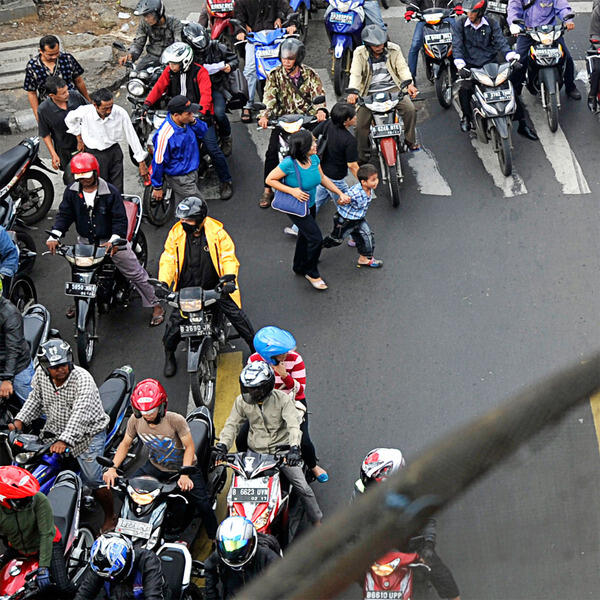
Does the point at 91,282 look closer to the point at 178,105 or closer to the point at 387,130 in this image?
the point at 178,105

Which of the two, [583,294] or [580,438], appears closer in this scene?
[580,438]

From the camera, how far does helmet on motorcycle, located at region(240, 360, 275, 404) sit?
632 cm

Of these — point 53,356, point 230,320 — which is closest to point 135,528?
point 53,356

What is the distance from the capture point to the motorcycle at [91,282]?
27.8 ft

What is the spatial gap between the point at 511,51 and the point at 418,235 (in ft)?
9.20

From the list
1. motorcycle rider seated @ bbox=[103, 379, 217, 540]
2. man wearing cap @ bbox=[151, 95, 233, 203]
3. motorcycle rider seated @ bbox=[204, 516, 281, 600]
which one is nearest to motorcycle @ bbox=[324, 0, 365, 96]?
man wearing cap @ bbox=[151, 95, 233, 203]

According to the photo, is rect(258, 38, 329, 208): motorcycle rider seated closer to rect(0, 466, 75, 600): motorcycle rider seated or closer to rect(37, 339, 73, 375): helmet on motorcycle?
rect(37, 339, 73, 375): helmet on motorcycle

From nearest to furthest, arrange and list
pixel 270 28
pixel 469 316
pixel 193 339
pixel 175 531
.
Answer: pixel 175 531 → pixel 193 339 → pixel 469 316 → pixel 270 28

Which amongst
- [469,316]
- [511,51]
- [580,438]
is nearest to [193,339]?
[469,316]

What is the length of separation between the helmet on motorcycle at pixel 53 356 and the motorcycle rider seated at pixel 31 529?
96 centimetres

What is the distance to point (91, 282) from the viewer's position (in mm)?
8469

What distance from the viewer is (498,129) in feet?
34.6

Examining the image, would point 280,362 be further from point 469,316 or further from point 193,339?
point 469,316

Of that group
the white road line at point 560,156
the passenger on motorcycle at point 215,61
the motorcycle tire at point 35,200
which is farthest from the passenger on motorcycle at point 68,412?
the white road line at point 560,156
